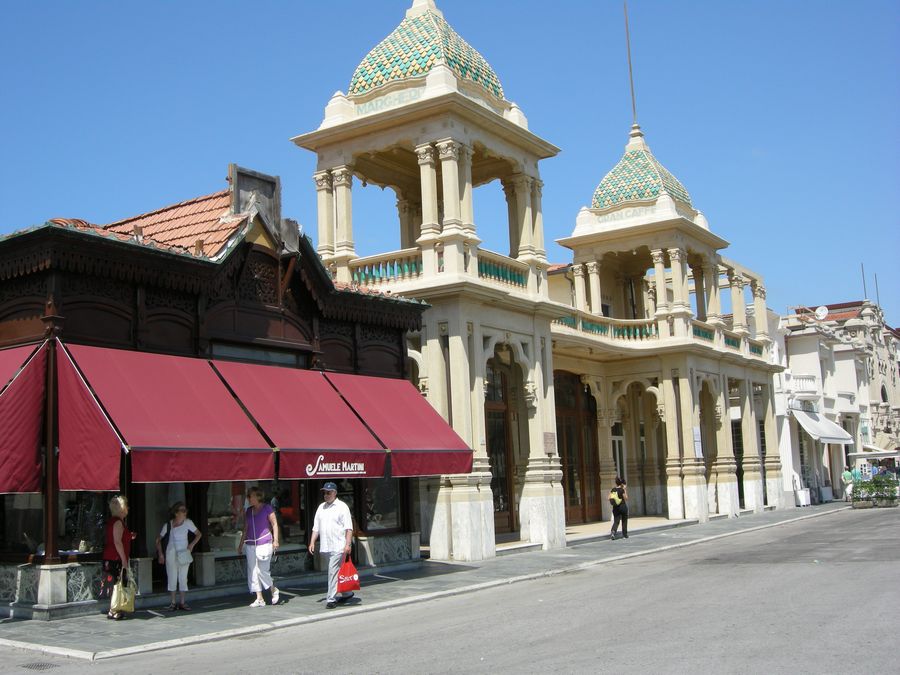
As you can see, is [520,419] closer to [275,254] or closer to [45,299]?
[275,254]

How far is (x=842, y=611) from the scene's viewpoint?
1189 centimetres

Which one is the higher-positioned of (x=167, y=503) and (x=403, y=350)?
(x=403, y=350)

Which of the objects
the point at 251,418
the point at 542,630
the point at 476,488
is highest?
the point at 251,418

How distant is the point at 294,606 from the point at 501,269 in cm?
1125

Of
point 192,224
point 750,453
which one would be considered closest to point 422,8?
point 192,224

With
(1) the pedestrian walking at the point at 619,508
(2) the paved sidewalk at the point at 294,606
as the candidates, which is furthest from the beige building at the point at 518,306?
(1) the pedestrian walking at the point at 619,508

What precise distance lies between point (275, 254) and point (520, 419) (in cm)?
954

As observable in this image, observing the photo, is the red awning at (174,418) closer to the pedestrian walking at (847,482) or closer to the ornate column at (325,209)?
the ornate column at (325,209)

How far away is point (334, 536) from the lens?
1445cm

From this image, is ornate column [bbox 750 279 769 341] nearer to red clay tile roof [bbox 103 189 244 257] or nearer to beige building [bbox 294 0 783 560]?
beige building [bbox 294 0 783 560]

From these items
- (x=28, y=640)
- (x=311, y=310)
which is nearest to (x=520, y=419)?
(x=311, y=310)

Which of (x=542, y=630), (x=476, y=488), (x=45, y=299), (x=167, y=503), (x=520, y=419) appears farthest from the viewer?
(x=520, y=419)

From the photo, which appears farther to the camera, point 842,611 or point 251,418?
point 251,418

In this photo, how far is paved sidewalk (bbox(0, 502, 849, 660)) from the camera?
1163cm
